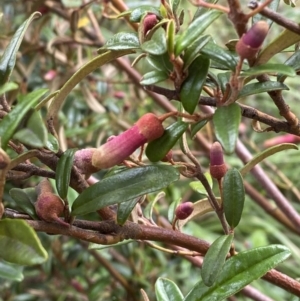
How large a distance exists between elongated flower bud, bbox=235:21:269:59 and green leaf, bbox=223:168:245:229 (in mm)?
157

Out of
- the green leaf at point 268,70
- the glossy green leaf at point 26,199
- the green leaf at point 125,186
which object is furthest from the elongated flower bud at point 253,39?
the glossy green leaf at point 26,199

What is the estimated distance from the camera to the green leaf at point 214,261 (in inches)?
16.4

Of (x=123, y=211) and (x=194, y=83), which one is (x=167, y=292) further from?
(x=194, y=83)

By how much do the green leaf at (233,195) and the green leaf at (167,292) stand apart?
0.10 meters

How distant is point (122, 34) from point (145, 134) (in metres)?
0.09

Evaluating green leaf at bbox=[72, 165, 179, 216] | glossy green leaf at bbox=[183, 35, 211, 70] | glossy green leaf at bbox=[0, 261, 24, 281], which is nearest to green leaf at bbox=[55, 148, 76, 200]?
green leaf at bbox=[72, 165, 179, 216]

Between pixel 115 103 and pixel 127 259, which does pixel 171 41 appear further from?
pixel 115 103

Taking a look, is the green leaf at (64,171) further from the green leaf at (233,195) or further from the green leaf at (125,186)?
the green leaf at (233,195)

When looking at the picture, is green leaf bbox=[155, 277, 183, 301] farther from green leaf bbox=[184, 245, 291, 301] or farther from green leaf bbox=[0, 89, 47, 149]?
green leaf bbox=[0, 89, 47, 149]

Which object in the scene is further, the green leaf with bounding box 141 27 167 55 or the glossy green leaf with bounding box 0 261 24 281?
the glossy green leaf with bounding box 0 261 24 281

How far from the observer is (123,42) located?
1.34 ft

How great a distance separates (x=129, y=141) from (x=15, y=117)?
3.8 inches

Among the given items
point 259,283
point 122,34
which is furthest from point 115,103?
point 122,34

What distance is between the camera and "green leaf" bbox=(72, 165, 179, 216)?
1.36 ft
